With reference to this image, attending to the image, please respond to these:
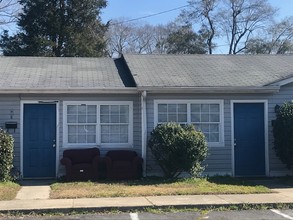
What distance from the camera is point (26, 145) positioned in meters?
13.7

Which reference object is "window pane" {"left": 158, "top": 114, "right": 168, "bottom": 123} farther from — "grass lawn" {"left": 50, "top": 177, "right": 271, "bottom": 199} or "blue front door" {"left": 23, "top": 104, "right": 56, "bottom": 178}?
"blue front door" {"left": 23, "top": 104, "right": 56, "bottom": 178}

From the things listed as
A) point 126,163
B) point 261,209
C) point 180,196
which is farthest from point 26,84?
point 261,209

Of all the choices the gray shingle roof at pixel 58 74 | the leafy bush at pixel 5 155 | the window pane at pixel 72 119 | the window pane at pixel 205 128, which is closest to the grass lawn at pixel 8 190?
the leafy bush at pixel 5 155

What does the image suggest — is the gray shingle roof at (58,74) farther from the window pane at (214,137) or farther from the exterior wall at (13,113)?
the window pane at (214,137)

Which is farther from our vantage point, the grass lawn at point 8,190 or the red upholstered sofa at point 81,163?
the red upholstered sofa at point 81,163

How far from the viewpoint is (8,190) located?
1135 centimetres

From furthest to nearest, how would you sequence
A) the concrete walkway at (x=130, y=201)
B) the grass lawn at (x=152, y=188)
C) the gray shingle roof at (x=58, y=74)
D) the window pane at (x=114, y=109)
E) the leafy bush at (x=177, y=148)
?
the window pane at (x=114, y=109) → the gray shingle roof at (x=58, y=74) → the leafy bush at (x=177, y=148) → the grass lawn at (x=152, y=188) → the concrete walkway at (x=130, y=201)

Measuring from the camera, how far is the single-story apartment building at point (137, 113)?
44.9ft

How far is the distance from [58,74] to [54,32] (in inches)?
740

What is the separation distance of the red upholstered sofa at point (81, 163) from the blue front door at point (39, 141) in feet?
2.11

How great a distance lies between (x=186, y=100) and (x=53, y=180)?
467 centimetres

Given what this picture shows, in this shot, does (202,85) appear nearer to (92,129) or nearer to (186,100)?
(186,100)

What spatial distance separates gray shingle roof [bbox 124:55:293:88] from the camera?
14281mm

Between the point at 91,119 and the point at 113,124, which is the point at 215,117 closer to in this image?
the point at 113,124
